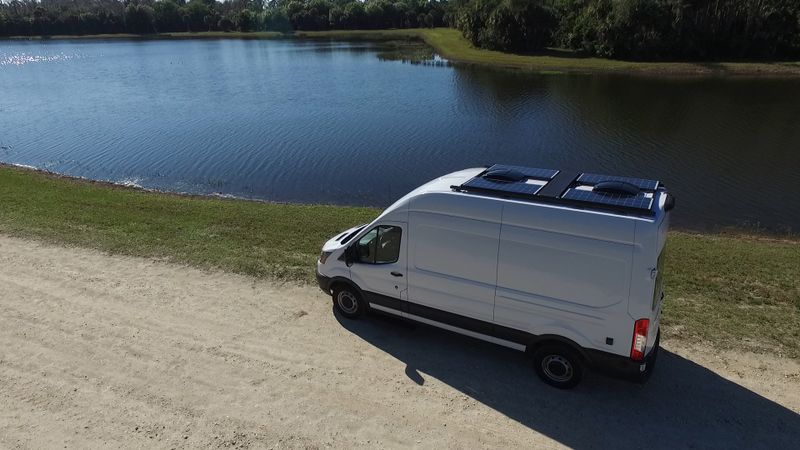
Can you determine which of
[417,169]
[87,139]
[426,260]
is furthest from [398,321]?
[87,139]

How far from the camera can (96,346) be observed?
10.1 meters

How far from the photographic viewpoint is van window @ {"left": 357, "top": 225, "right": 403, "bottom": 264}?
977 centimetres

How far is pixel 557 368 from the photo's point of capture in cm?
872

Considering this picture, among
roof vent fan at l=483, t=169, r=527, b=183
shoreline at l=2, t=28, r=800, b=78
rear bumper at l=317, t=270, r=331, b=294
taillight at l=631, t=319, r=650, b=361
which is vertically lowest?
rear bumper at l=317, t=270, r=331, b=294

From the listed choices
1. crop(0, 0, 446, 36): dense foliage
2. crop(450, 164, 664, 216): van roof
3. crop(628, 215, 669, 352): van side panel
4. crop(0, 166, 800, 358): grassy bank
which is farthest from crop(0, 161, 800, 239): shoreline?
crop(0, 0, 446, 36): dense foliage

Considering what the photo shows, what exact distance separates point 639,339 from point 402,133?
92.5 feet

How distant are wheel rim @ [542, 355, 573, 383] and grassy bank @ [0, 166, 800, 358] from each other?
8.92 feet

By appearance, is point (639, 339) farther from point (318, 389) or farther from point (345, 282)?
point (345, 282)

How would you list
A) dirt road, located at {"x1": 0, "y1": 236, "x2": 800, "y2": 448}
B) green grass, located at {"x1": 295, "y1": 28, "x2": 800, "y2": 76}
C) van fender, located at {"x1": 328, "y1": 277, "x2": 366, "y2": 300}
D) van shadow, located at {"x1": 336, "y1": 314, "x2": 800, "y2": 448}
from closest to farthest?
van shadow, located at {"x1": 336, "y1": 314, "x2": 800, "y2": 448}
dirt road, located at {"x1": 0, "y1": 236, "x2": 800, "y2": 448}
van fender, located at {"x1": 328, "y1": 277, "x2": 366, "y2": 300}
green grass, located at {"x1": 295, "y1": 28, "x2": 800, "y2": 76}

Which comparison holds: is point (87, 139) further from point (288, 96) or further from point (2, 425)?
point (2, 425)

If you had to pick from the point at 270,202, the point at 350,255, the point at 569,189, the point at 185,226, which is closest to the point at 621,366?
the point at 569,189

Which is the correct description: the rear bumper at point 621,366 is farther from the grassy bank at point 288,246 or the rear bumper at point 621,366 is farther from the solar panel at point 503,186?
the solar panel at point 503,186

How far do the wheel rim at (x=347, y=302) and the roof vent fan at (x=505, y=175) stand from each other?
11.9 feet

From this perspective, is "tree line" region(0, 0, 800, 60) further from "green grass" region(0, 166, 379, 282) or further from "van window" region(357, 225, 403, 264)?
"van window" region(357, 225, 403, 264)
